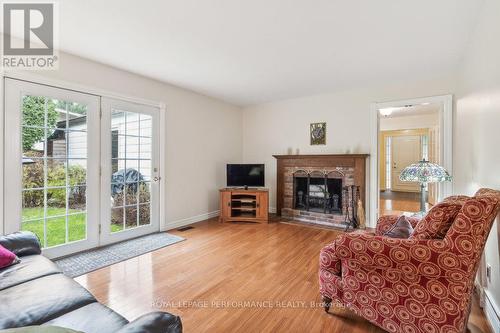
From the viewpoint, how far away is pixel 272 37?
2.50 metres

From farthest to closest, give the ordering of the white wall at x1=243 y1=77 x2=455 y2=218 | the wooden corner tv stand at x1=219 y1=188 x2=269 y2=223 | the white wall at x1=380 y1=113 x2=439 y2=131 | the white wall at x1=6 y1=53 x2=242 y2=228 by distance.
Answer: the white wall at x1=380 y1=113 x2=439 y2=131
the wooden corner tv stand at x1=219 y1=188 x2=269 y2=223
the white wall at x1=243 y1=77 x2=455 y2=218
the white wall at x1=6 y1=53 x2=242 y2=228

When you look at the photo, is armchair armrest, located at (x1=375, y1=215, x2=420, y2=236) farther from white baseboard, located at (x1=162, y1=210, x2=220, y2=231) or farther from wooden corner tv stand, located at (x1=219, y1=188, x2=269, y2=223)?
white baseboard, located at (x1=162, y1=210, x2=220, y2=231)

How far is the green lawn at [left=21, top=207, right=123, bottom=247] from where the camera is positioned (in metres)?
2.65

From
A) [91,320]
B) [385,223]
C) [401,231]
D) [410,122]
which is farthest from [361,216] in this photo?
[410,122]

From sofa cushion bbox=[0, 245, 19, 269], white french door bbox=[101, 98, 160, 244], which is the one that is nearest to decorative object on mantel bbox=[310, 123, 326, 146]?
white french door bbox=[101, 98, 160, 244]

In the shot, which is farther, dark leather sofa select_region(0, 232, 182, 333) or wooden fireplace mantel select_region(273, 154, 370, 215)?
wooden fireplace mantel select_region(273, 154, 370, 215)

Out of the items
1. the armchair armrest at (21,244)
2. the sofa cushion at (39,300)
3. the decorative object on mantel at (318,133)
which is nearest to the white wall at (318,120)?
the decorative object on mantel at (318,133)

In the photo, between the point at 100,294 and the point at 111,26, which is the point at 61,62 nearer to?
the point at 111,26

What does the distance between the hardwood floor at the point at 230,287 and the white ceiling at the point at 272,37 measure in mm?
2364

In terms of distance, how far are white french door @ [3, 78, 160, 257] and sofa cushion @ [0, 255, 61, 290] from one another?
1.13m

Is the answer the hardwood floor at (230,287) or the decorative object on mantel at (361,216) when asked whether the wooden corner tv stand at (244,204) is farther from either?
the decorative object on mantel at (361,216)

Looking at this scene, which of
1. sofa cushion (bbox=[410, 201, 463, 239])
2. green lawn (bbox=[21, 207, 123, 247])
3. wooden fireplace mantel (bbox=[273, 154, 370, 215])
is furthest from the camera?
wooden fireplace mantel (bbox=[273, 154, 370, 215])

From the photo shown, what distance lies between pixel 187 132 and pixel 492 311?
4118 millimetres

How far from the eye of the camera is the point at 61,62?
2.79m
